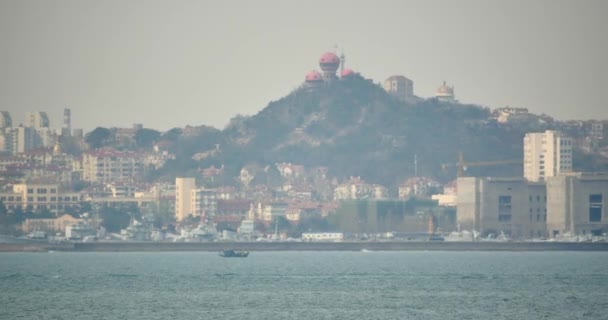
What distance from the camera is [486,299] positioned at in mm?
108750

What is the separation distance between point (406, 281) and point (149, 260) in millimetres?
48953

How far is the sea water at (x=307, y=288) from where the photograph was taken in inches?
3927

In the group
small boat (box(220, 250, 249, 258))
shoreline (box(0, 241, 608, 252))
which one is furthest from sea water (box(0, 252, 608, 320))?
shoreline (box(0, 241, 608, 252))

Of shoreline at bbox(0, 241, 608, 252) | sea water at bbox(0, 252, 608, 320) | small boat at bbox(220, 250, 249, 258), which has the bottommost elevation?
sea water at bbox(0, 252, 608, 320)

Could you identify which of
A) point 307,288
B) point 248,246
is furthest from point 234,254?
point 307,288

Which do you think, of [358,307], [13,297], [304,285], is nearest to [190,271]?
[304,285]

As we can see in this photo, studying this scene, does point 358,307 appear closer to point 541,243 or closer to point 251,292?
point 251,292

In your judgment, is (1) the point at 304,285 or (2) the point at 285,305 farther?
(1) the point at 304,285

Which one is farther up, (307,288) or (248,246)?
(248,246)

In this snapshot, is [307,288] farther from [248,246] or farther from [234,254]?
[248,246]

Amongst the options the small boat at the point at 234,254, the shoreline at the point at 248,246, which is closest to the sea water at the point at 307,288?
the small boat at the point at 234,254

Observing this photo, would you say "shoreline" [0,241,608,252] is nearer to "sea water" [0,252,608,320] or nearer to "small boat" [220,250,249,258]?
"small boat" [220,250,249,258]

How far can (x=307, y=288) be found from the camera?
12075 centimetres

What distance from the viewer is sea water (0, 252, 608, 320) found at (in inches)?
3927
